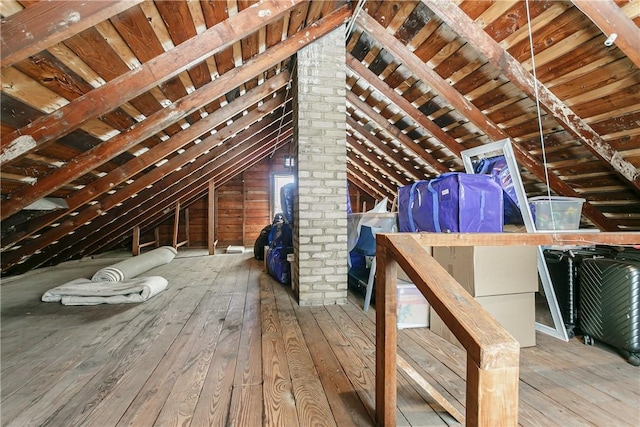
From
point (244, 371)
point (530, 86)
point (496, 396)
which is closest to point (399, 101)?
point (530, 86)

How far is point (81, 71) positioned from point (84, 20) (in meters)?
0.45

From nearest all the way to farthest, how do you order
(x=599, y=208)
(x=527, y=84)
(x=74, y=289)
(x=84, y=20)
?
1. (x=84, y=20)
2. (x=527, y=84)
3. (x=74, y=289)
4. (x=599, y=208)

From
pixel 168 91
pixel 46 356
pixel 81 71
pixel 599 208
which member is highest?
pixel 168 91

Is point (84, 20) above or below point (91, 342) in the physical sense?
above

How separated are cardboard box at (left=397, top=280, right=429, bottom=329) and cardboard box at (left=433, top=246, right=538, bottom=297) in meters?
0.43

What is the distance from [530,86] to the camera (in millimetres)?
2211

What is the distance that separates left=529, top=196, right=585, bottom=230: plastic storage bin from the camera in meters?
2.27

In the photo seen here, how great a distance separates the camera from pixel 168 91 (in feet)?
6.95

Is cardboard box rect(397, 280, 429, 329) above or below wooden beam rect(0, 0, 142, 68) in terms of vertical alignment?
below

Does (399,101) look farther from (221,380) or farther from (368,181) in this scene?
(368,181)

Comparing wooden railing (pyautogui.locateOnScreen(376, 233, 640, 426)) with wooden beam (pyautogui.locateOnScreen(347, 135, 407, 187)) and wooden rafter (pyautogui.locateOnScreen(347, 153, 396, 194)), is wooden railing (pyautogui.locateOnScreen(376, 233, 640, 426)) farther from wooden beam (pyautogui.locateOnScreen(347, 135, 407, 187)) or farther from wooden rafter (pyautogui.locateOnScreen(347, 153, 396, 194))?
wooden rafter (pyautogui.locateOnScreen(347, 153, 396, 194))

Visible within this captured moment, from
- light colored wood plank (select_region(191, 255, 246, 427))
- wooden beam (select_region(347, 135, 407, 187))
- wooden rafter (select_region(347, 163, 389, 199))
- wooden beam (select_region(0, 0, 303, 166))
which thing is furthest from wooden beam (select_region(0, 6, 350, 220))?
wooden rafter (select_region(347, 163, 389, 199))

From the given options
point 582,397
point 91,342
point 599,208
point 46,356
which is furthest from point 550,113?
point 46,356

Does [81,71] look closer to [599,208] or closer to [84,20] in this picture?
[84,20]
